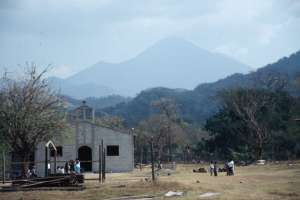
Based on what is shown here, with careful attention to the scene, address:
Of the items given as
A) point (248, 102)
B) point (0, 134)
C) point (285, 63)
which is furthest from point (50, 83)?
point (285, 63)

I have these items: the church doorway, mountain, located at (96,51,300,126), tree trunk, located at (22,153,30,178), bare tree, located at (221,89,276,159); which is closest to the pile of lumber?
tree trunk, located at (22,153,30,178)

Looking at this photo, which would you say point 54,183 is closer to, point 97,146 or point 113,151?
point 97,146

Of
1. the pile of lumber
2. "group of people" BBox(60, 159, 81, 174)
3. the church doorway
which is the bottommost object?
the pile of lumber

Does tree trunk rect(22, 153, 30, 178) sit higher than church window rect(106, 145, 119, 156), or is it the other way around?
church window rect(106, 145, 119, 156)

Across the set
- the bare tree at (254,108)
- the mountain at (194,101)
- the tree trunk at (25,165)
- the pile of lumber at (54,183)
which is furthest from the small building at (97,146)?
the mountain at (194,101)

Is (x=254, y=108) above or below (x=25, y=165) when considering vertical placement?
above

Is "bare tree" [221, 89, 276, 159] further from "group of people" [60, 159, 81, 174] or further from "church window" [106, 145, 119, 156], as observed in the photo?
"group of people" [60, 159, 81, 174]

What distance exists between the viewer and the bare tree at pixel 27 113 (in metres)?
35.4

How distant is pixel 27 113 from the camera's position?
35406mm

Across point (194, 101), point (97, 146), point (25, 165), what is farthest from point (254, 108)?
point (194, 101)

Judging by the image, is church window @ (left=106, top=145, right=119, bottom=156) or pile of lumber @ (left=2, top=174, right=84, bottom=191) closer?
pile of lumber @ (left=2, top=174, right=84, bottom=191)

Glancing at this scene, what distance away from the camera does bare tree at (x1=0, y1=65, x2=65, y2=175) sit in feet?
116

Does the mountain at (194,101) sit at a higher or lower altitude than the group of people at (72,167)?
higher

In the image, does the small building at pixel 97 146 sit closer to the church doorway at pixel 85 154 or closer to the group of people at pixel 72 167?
the church doorway at pixel 85 154
